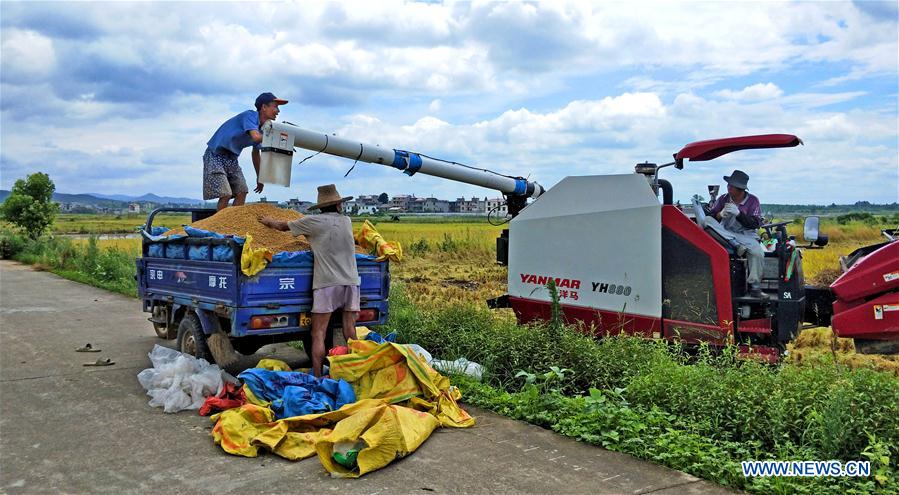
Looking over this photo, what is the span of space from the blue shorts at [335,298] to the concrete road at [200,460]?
4.75 feet

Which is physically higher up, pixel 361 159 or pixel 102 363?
pixel 361 159

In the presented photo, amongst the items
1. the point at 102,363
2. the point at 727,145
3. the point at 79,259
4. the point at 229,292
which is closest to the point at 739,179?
the point at 727,145

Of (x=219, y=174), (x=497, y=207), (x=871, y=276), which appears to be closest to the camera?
(x=871, y=276)

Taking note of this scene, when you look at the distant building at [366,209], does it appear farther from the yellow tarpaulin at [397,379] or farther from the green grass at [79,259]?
the green grass at [79,259]

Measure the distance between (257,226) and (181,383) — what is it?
1704 millimetres

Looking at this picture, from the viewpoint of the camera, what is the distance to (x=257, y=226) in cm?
738

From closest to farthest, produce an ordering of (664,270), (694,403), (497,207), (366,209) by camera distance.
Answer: (694,403) < (664,270) < (366,209) < (497,207)

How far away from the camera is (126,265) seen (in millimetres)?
18203

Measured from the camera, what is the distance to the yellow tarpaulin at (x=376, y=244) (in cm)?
758

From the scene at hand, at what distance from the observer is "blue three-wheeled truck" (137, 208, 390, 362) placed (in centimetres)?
665

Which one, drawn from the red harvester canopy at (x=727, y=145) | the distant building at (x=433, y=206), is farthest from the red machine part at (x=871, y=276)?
the distant building at (x=433, y=206)

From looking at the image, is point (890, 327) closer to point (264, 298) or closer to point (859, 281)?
point (859, 281)

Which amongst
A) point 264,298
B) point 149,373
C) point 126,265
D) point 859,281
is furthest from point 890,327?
point 126,265

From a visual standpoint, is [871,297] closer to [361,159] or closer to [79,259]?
[361,159]
